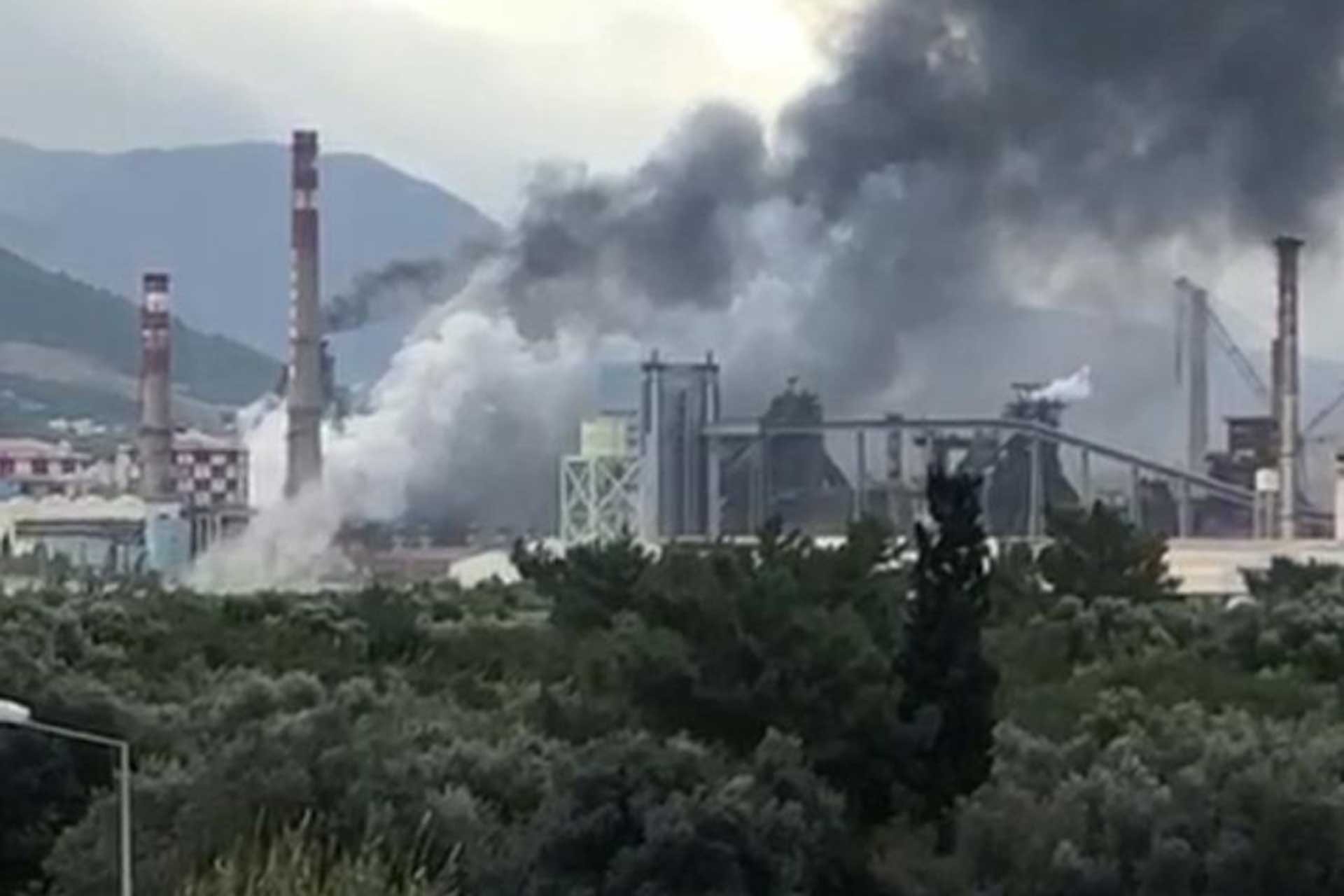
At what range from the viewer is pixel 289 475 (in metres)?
88.9

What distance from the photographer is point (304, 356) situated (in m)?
86.8

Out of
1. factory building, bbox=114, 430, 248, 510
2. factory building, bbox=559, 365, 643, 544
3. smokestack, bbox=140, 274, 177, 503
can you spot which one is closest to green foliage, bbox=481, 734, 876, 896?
factory building, bbox=559, 365, 643, 544

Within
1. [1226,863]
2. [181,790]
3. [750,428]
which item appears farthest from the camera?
[750,428]

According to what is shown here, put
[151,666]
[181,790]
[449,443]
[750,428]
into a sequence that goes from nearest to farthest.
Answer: [181,790] < [151,666] < [750,428] < [449,443]

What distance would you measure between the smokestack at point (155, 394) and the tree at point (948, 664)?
69.7m

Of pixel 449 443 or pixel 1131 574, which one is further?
pixel 449 443

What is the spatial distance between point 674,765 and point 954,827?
2.23m

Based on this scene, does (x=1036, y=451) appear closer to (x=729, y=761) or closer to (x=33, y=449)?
(x=33, y=449)

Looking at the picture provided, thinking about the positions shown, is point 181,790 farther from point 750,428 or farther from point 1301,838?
point 750,428

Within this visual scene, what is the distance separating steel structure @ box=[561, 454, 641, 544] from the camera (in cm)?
8712

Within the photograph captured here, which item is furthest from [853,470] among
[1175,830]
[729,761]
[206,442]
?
[1175,830]

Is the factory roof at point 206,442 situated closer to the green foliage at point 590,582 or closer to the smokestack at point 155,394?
the smokestack at point 155,394

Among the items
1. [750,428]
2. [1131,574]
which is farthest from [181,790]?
[750,428]

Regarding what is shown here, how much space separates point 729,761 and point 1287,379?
70585 mm
